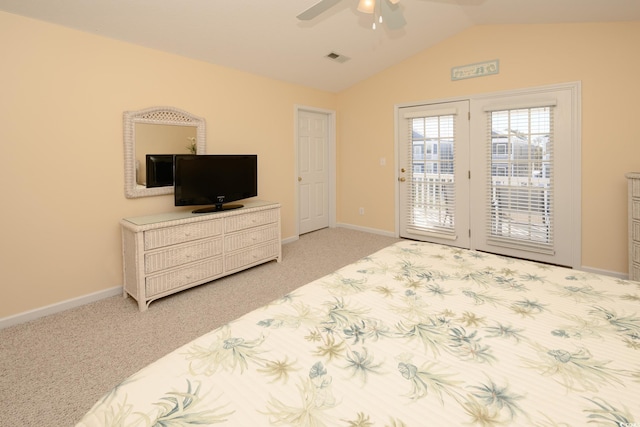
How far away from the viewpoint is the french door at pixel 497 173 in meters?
3.58

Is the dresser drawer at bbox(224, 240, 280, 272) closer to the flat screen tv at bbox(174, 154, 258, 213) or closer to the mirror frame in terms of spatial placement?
the flat screen tv at bbox(174, 154, 258, 213)

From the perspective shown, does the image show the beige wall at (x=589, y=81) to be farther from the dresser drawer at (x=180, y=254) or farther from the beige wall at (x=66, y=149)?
the dresser drawer at (x=180, y=254)

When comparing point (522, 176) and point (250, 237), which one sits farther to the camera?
point (522, 176)

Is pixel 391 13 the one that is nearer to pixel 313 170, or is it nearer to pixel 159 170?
pixel 159 170

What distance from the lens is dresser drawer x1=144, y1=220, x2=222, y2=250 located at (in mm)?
2801

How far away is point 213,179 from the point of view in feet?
11.4

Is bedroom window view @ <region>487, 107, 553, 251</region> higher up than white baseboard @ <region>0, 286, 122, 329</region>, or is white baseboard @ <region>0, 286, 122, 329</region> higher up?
bedroom window view @ <region>487, 107, 553, 251</region>

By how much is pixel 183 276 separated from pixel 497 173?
374 centimetres

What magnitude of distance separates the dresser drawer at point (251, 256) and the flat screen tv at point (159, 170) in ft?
3.30

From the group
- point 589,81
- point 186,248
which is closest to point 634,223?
point 589,81

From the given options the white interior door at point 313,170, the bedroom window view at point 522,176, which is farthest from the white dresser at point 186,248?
the bedroom window view at point 522,176

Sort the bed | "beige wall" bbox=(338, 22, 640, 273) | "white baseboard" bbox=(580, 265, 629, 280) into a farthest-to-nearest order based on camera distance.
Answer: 1. "white baseboard" bbox=(580, 265, 629, 280)
2. "beige wall" bbox=(338, 22, 640, 273)
3. the bed

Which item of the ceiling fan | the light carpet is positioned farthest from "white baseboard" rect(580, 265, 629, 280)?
the ceiling fan

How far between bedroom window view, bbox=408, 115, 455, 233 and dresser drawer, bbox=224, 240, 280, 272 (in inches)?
85.7
